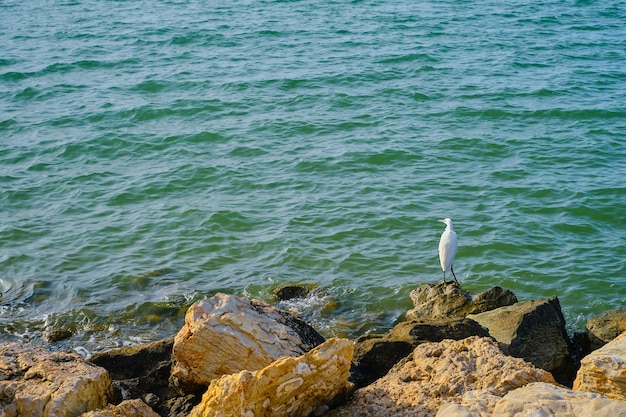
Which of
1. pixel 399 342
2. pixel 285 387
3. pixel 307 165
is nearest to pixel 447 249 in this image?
pixel 399 342

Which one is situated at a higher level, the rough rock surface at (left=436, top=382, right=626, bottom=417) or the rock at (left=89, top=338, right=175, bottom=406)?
the rough rock surface at (left=436, top=382, right=626, bottom=417)

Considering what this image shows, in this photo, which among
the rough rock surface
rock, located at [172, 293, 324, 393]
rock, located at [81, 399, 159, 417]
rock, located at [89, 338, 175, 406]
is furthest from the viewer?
rock, located at [89, 338, 175, 406]

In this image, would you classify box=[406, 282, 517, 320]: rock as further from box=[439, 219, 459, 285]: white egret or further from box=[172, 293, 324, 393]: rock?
box=[172, 293, 324, 393]: rock

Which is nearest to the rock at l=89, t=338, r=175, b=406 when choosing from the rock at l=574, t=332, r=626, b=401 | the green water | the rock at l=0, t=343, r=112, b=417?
the rock at l=0, t=343, r=112, b=417

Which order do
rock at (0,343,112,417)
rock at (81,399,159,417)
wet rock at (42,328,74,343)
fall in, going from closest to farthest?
rock at (81,399,159,417), rock at (0,343,112,417), wet rock at (42,328,74,343)

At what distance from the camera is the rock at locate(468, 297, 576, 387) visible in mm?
8078

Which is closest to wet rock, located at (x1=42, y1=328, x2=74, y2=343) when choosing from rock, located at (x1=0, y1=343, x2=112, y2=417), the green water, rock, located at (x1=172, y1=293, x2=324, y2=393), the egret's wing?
the green water

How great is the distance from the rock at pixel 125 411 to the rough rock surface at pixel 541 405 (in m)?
2.41

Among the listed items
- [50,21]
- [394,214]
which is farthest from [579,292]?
[50,21]

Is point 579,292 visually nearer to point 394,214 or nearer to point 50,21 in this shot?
point 394,214

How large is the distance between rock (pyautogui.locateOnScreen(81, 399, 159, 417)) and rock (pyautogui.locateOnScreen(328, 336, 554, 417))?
57.5 inches

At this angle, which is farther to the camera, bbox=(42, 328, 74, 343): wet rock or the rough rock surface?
bbox=(42, 328, 74, 343): wet rock

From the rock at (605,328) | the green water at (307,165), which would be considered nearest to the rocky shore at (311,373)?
the rock at (605,328)

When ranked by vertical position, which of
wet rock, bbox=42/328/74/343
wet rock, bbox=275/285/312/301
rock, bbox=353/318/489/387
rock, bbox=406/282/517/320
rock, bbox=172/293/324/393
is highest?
rock, bbox=172/293/324/393
